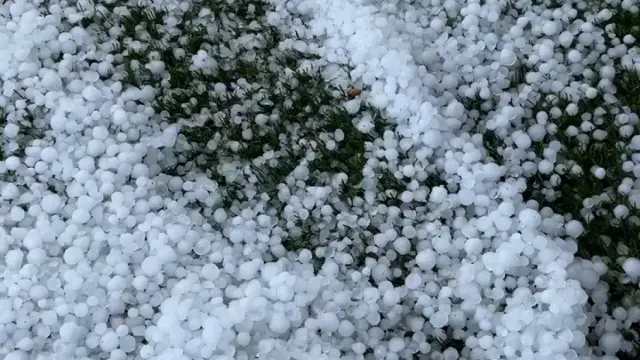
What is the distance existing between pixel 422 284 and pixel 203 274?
0.54 meters

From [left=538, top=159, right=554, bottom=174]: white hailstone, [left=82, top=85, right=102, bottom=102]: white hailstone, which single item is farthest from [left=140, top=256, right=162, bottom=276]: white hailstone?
[left=538, top=159, right=554, bottom=174]: white hailstone

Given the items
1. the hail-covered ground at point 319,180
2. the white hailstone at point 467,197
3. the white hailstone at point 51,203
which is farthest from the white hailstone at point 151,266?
the white hailstone at point 467,197

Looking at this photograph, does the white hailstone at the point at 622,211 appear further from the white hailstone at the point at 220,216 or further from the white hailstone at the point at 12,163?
the white hailstone at the point at 12,163

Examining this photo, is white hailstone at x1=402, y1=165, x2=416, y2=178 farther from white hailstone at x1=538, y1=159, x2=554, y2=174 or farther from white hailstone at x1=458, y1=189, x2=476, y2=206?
white hailstone at x1=538, y1=159, x2=554, y2=174

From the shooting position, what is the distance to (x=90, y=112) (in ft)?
6.61

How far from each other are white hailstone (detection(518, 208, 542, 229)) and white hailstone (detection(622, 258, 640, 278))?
219 millimetres

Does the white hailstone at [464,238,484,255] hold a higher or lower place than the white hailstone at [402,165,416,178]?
lower

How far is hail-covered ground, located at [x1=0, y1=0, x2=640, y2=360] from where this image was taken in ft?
5.47

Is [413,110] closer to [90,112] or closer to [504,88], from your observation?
[504,88]

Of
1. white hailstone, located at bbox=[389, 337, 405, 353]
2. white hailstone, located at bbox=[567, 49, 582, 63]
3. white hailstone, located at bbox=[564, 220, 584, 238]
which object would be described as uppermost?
white hailstone, located at bbox=[567, 49, 582, 63]

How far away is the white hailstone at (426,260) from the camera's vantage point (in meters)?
1.74

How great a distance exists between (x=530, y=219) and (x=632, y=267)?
0.25 m

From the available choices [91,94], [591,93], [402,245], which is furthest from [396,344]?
[91,94]

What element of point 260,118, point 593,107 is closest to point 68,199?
point 260,118
